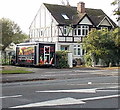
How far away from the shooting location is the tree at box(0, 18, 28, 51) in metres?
54.0

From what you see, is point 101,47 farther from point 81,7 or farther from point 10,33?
point 10,33

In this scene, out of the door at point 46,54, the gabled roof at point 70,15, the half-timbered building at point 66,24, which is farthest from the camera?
the gabled roof at point 70,15

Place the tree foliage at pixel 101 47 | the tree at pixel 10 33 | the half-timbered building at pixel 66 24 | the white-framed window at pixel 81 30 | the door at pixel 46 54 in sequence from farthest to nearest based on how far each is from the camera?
1. the tree at pixel 10 33
2. the white-framed window at pixel 81 30
3. the half-timbered building at pixel 66 24
4. the tree foliage at pixel 101 47
5. the door at pixel 46 54

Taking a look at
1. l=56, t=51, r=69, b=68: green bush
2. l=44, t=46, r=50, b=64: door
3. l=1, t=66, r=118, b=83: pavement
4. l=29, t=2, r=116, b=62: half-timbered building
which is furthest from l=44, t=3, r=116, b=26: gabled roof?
l=1, t=66, r=118, b=83: pavement

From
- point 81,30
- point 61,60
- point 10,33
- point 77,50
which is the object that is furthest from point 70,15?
point 61,60

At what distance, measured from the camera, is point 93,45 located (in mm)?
41125

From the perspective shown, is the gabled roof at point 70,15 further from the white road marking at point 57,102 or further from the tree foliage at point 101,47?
the white road marking at point 57,102

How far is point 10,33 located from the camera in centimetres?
5522

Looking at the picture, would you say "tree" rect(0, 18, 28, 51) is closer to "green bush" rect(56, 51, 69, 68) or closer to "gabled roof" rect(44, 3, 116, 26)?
"gabled roof" rect(44, 3, 116, 26)

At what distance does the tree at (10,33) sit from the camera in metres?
54.0

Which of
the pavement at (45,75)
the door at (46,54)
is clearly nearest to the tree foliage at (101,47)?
the door at (46,54)

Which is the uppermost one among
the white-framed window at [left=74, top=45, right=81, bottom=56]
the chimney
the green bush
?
the chimney

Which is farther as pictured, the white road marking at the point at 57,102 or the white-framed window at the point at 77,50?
the white-framed window at the point at 77,50

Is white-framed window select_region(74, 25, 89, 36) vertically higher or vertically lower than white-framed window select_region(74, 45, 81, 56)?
higher
